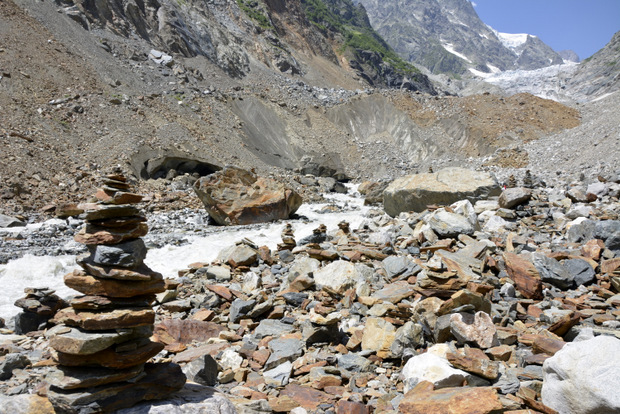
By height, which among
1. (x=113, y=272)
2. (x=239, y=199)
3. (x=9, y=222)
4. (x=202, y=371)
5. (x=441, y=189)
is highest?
(x=441, y=189)

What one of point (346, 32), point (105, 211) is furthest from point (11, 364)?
point (346, 32)

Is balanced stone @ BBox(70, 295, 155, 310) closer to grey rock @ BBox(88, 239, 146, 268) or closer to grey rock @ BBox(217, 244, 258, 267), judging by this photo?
grey rock @ BBox(88, 239, 146, 268)

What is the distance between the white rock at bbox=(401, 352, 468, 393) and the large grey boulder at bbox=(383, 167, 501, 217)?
10.7m

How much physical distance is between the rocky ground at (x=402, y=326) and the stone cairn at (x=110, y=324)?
1.16ft

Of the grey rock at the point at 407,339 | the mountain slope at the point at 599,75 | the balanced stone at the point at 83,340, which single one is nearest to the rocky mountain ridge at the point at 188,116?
the balanced stone at the point at 83,340

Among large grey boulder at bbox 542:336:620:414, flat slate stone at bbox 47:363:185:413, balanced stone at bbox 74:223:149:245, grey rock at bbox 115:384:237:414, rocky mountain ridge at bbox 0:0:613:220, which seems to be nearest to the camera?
large grey boulder at bbox 542:336:620:414

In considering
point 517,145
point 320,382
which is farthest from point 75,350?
point 517,145

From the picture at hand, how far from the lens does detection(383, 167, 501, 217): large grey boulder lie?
14531 millimetres

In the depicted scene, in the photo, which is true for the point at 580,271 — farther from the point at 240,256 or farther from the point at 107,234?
the point at 107,234

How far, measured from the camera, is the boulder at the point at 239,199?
17.0 meters

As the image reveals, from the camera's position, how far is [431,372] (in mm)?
4418

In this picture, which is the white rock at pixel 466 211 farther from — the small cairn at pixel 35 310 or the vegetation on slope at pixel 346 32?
the vegetation on slope at pixel 346 32

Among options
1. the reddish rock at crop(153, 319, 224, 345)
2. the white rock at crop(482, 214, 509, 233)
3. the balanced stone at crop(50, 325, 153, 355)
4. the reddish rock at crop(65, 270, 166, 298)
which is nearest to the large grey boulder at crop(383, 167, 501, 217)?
the white rock at crop(482, 214, 509, 233)

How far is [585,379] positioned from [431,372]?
1.44m
